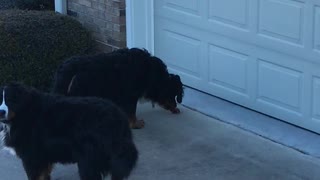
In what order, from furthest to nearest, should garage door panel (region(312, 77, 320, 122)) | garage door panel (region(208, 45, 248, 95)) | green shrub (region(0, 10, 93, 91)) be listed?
1. green shrub (region(0, 10, 93, 91))
2. garage door panel (region(208, 45, 248, 95))
3. garage door panel (region(312, 77, 320, 122))

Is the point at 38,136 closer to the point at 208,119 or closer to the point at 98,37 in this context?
the point at 208,119

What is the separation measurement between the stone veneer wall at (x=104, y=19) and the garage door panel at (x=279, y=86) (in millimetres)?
1916

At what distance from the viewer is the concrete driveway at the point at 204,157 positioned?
7219mm

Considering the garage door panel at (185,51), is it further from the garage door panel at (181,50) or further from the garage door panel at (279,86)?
the garage door panel at (279,86)

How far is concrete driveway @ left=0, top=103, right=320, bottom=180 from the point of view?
7219 millimetres

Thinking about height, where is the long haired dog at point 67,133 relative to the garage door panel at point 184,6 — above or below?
below

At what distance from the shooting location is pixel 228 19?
864 cm

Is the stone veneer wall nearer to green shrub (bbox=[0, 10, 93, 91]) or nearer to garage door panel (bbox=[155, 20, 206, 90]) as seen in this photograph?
green shrub (bbox=[0, 10, 93, 91])

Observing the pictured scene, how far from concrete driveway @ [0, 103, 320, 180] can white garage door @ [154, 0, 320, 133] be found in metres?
0.49

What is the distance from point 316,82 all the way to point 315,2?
74 cm

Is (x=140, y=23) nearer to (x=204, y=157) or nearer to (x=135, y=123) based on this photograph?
(x=135, y=123)

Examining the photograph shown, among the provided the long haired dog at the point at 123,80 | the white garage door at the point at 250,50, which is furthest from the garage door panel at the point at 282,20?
the long haired dog at the point at 123,80

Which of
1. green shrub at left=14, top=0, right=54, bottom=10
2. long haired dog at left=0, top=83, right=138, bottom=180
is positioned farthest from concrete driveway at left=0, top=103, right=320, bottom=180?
green shrub at left=14, top=0, right=54, bottom=10

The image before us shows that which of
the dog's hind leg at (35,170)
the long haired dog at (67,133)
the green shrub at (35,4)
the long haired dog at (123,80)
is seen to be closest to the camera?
the long haired dog at (67,133)
